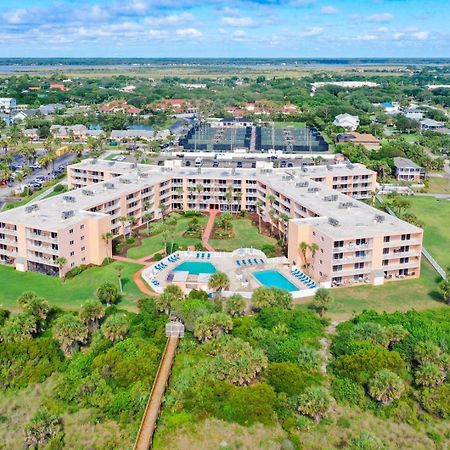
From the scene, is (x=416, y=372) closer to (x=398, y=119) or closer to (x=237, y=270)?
(x=237, y=270)

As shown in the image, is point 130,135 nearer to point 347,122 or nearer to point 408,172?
point 347,122

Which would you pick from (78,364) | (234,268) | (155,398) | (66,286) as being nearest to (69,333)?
(78,364)

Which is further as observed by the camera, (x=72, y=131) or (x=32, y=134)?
(x=32, y=134)

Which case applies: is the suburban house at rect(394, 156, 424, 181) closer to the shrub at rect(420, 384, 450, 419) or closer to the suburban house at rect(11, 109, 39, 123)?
the shrub at rect(420, 384, 450, 419)

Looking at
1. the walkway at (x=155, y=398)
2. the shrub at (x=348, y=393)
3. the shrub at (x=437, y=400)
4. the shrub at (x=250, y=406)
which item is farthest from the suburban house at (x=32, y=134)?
the shrub at (x=437, y=400)

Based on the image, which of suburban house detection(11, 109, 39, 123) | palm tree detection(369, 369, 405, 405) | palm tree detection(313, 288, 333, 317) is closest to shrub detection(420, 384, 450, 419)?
palm tree detection(369, 369, 405, 405)

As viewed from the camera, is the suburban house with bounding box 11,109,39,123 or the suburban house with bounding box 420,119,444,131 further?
the suburban house with bounding box 11,109,39,123

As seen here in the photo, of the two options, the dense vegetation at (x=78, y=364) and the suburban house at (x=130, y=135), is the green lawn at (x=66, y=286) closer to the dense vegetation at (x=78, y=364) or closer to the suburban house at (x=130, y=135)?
the dense vegetation at (x=78, y=364)
